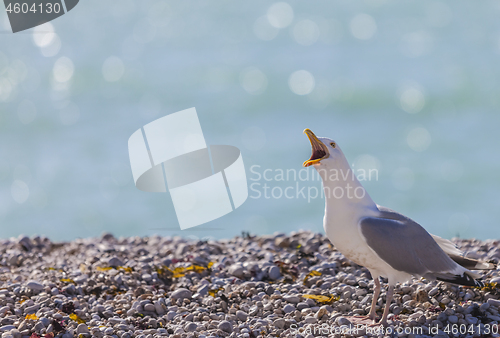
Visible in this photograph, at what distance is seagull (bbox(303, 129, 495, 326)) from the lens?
4.00 m

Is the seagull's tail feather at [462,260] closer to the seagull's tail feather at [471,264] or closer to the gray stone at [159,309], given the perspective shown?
the seagull's tail feather at [471,264]

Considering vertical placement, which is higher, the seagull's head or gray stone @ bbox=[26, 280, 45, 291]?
the seagull's head

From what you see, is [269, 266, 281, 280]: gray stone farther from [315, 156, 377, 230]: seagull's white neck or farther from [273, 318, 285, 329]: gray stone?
[315, 156, 377, 230]: seagull's white neck

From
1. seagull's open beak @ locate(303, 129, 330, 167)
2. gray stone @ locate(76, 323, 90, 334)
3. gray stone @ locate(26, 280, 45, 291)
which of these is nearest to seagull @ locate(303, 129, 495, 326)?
seagull's open beak @ locate(303, 129, 330, 167)

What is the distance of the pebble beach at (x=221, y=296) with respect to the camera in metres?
4.05

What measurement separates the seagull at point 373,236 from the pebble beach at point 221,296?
321 mm

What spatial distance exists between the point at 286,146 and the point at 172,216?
13.6 feet

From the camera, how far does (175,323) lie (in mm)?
4316

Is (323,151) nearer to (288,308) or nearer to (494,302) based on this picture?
(288,308)

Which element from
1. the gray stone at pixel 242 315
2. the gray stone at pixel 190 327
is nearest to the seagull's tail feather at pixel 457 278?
the gray stone at pixel 242 315

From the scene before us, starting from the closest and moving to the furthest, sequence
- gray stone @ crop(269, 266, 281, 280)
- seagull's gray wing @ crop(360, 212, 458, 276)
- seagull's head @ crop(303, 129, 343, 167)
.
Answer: seagull's gray wing @ crop(360, 212, 458, 276) → seagull's head @ crop(303, 129, 343, 167) → gray stone @ crop(269, 266, 281, 280)

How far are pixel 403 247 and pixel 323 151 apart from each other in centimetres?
94

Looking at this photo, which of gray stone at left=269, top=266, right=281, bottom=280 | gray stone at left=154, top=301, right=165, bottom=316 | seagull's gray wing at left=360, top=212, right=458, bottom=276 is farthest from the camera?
gray stone at left=269, top=266, right=281, bottom=280

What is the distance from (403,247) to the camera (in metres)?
4.02
